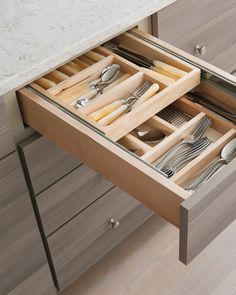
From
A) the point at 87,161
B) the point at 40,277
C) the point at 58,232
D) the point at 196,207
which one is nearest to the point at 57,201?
the point at 58,232

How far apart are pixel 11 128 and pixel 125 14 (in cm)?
36

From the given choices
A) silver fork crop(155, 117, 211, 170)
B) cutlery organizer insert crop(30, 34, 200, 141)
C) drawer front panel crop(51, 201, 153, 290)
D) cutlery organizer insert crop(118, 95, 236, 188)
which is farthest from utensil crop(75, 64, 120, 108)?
drawer front panel crop(51, 201, 153, 290)

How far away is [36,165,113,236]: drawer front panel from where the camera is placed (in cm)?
138

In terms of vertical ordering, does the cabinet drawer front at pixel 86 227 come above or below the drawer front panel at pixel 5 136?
below

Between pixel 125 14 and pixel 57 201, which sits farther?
pixel 57 201

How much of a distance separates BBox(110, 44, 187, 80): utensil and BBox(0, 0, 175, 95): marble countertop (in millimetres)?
102

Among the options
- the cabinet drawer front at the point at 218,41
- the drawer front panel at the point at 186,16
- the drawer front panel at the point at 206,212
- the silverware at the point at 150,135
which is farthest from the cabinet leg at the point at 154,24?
the drawer front panel at the point at 206,212

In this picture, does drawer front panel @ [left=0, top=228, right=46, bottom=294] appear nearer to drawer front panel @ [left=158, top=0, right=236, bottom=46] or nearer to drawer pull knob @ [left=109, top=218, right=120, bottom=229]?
drawer pull knob @ [left=109, top=218, right=120, bottom=229]

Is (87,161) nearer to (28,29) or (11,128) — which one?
(11,128)

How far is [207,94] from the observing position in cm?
123

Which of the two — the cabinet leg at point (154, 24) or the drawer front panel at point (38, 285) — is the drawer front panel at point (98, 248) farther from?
the cabinet leg at point (154, 24)

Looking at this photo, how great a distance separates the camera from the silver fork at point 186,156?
106 centimetres

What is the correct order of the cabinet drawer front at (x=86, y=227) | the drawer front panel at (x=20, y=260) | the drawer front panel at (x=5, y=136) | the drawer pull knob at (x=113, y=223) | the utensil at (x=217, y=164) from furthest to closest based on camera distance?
the drawer pull knob at (x=113, y=223)
the cabinet drawer front at (x=86, y=227)
the drawer front panel at (x=20, y=260)
the drawer front panel at (x=5, y=136)
the utensil at (x=217, y=164)

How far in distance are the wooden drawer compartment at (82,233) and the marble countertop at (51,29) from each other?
0.49m
